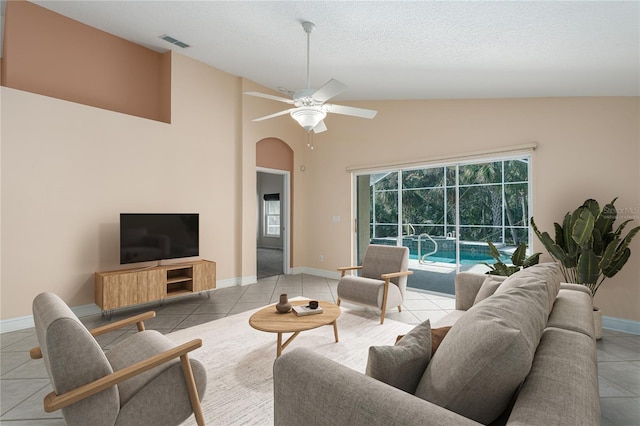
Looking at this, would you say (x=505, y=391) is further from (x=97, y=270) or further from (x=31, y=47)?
(x=31, y=47)

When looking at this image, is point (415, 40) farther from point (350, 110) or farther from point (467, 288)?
point (467, 288)

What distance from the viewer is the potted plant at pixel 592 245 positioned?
9.93 feet

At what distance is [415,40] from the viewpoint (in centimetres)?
297

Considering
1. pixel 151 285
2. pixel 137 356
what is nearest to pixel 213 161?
pixel 151 285

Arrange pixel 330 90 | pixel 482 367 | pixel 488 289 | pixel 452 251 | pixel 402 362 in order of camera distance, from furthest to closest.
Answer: pixel 452 251 → pixel 330 90 → pixel 488 289 → pixel 402 362 → pixel 482 367

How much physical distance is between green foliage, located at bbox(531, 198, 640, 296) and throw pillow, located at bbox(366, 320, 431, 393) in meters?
2.88

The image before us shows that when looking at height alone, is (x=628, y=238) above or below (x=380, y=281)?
above

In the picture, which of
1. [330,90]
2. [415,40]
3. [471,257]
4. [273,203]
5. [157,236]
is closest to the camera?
[330,90]

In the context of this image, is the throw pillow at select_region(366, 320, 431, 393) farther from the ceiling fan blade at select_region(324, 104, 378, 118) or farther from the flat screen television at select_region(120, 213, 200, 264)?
the flat screen television at select_region(120, 213, 200, 264)

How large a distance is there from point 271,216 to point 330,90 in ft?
27.9

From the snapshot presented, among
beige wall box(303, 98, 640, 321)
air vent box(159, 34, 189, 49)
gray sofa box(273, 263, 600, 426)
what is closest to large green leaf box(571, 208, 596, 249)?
beige wall box(303, 98, 640, 321)

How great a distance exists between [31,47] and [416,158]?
5.37 meters

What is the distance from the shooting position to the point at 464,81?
3818 mm

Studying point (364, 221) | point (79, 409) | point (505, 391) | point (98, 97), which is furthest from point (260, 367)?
point (98, 97)
